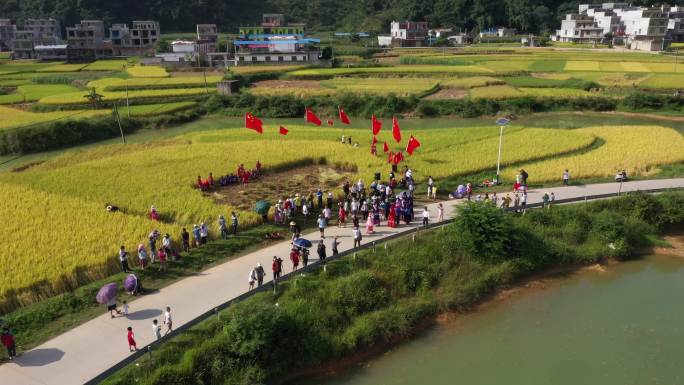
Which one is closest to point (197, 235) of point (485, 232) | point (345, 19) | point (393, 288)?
point (393, 288)

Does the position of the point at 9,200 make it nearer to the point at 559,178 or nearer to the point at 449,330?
the point at 449,330

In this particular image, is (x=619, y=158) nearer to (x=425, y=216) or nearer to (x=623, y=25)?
(x=425, y=216)

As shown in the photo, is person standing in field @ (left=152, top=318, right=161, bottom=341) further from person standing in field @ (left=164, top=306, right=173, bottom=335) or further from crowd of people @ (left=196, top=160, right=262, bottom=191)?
crowd of people @ (left=196, top=160, right=262, bottom=191)

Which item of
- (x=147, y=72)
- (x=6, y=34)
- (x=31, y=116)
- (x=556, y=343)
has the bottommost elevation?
(x=556, y=343)

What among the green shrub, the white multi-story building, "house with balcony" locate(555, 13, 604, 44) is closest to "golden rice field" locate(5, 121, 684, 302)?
the green shrub

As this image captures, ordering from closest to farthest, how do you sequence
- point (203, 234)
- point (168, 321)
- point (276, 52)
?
1. point (168, 321)
2. point (203, 234)
3. point (276, 52)

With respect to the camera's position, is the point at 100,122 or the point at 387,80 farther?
the point at 387,80

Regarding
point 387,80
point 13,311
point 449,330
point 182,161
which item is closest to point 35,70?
point 387,80
